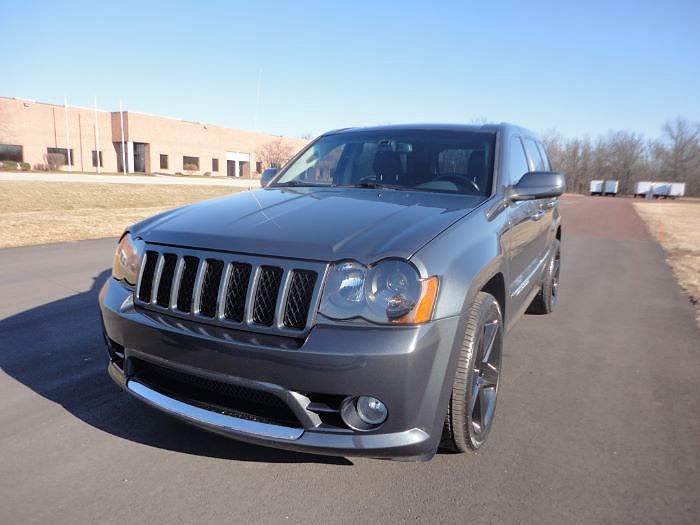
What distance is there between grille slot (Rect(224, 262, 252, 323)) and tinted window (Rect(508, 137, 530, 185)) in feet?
7.15

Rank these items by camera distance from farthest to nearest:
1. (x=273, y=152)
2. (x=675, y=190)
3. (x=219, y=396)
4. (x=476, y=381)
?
(x=675, y=190) < (x=273, y=152) < (x=476, y=381) < (x=219, y=396)

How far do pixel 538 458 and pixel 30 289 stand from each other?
6000 millimetres

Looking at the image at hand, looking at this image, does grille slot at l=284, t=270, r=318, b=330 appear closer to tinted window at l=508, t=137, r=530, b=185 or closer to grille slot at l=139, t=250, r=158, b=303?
grille slot at l=139, t=250, r=158, b=303

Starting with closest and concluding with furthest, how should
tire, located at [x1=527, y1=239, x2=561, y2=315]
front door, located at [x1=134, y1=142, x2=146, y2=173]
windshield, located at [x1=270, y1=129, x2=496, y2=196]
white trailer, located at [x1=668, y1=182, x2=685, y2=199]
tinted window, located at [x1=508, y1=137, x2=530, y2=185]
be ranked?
Answer: windshield, located at [x1=270, y1=129, x2=496, y2=196], tinted window, located at [x1=508, y1=137, x2=530, y2=185], tire, located at [x1=527, y1=239, x2=561, y2=315], front door, located at [x1=134, y1=142, x2=146, y2=173], white trailer, located at [x1=668, y1=182, x2=685, y2=199]

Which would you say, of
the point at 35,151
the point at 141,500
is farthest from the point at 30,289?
the point at 35,151

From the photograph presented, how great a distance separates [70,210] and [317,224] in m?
16.8

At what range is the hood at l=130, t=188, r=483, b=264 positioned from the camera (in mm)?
2295

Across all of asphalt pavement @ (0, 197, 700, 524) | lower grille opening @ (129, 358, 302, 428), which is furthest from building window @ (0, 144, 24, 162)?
lower grille opening @ (129, 358, 302, 428)

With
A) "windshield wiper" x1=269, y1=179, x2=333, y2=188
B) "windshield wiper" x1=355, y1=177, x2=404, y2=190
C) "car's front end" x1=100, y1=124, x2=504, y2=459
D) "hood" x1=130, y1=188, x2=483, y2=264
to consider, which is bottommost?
"car's front end" x1=100, y1=124, x2=504, y2=459

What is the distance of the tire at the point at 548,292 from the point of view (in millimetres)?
5496

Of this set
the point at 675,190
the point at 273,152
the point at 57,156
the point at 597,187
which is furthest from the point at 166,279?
→ the point at 675,190

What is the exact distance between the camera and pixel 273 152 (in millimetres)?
61188

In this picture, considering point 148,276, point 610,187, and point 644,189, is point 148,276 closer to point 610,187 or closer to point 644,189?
point 644,189

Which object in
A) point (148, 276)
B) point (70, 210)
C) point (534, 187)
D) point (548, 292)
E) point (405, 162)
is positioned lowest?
point (70, 210)
